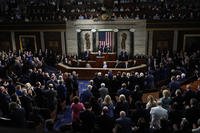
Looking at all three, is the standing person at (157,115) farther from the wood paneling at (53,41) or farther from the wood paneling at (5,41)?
the wood paneling at (5,41)

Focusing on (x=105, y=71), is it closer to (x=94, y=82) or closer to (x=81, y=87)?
(x=81, y=87)

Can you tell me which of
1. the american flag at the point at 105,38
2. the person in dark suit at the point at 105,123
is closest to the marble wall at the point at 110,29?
the american flag at the point at 105,38

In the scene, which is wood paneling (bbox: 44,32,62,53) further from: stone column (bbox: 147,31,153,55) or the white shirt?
the white shirt

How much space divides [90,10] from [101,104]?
13.6 meters

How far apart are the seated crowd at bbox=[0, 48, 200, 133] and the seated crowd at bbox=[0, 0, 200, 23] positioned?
465 cm

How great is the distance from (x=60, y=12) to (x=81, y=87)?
801 centimetres

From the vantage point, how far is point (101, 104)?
824 centimetres

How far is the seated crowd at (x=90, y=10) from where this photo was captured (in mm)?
19406

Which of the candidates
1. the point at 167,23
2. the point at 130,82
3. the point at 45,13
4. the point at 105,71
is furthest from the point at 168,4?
the point at 130,82

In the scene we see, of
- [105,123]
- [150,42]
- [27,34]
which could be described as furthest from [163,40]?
[105,123]

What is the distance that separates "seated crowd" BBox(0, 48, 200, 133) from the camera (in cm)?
625

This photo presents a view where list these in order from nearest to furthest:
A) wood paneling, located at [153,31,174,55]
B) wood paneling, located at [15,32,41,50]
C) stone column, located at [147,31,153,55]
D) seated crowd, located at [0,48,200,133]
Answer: seated crowd, located at [0,48,200,133] → wood paneling, located at [153,31,174,55] → stone column, located at [147,31,153,55] → wood paneling, located at [15,32,41,50]

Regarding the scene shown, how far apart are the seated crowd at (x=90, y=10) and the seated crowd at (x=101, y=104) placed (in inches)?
183

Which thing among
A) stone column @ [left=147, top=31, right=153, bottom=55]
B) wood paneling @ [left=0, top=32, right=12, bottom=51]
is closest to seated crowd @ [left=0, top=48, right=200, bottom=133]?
stone column @ [left=147, top=31, right=153, bottom=55]
